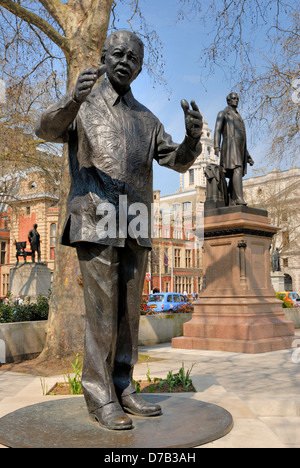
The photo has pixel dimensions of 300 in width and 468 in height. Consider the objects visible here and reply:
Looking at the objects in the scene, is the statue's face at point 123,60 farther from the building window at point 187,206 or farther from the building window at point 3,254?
the building window at point 187,206

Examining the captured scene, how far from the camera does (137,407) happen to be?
3.21m

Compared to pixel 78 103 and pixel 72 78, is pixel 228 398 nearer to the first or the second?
pixel 78 103

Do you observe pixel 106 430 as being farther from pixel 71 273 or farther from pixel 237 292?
pixel 237 292

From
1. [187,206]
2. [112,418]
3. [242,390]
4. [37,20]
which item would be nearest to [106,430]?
[112,418]

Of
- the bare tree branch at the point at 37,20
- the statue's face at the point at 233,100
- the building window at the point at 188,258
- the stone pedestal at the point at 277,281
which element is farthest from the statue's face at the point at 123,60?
the building window at the point at 188,258

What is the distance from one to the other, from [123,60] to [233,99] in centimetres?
888

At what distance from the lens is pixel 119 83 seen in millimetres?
3316

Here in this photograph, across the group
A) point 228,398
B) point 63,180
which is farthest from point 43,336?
point 228,398

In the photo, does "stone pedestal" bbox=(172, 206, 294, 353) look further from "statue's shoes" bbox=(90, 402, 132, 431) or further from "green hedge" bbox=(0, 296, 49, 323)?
"statue's shoes" bbox=(90, 402, 132, 431)

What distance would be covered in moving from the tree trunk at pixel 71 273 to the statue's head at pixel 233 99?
13.4 feet

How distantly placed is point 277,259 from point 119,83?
36.1 metres

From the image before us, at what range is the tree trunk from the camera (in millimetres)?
7902

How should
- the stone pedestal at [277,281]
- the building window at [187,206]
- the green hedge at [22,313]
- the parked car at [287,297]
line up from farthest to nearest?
the building window at [187,206] < the stone pedestal at [277,281] < the parked car at [287,297] < the green hedge at [22,313]

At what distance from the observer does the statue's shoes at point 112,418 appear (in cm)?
285
